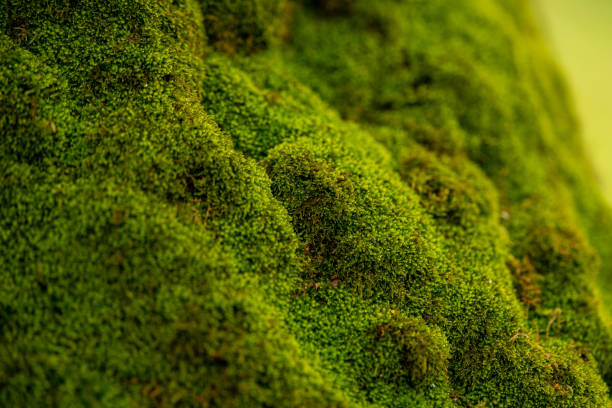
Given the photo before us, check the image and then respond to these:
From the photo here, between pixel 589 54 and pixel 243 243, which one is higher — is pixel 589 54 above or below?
above

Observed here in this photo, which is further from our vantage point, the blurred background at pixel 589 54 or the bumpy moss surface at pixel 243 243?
the blurred background at pixel 589 54

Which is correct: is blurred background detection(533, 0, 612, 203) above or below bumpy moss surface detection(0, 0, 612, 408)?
above

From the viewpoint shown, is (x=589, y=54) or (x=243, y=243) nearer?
(x=243, y=243)

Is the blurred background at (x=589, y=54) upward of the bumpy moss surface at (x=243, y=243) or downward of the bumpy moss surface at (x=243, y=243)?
upward

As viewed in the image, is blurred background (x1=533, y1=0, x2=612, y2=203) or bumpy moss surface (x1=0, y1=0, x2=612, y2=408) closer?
bumpy moss surface (x1=0, y1=0, x2=612, y2=408)
